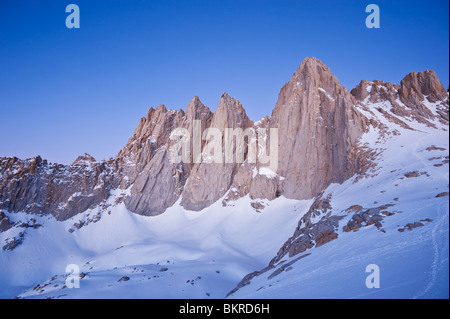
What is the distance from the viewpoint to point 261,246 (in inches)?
2566

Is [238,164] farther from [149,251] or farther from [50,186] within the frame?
[50,186]

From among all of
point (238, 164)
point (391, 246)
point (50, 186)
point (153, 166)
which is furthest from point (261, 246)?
point (50, 186)

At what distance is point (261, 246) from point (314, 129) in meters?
38.3

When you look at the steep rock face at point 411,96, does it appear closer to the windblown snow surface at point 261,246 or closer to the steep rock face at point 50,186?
the windblown snow surface at point 261,246

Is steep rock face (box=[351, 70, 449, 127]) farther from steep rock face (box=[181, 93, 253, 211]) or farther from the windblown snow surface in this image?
steep rock face (box=[181, 93, 253, 211])

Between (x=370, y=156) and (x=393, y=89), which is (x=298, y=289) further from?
(x=393, y=89)

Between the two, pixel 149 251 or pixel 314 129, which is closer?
pixel 149 251

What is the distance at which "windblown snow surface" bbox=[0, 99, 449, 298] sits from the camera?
56.7 ft

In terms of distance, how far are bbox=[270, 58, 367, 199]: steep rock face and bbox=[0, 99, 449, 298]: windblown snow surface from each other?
5.33m

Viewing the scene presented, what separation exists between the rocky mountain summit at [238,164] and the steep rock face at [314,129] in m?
0.28

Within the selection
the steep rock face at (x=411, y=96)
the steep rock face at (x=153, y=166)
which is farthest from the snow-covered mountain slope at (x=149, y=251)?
the steep rock face at (x=411, y=96)

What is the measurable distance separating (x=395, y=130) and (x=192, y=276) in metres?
49.2

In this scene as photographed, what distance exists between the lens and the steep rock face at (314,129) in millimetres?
71713

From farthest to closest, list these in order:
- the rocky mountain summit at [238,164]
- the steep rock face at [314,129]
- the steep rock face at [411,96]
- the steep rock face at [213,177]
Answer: the steep rock face at [213,177]
the steep rock face at [411,96]
the rocky mountain summit at [238,164]
the steep rock face at [314,129]
